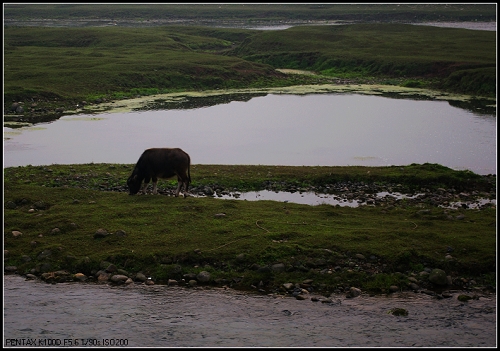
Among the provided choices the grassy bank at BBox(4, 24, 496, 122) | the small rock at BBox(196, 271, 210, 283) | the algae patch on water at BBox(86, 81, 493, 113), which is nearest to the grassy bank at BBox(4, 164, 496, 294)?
the small rock at BBox(196, 271, 210, 283)

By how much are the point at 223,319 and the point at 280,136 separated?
25397 mm

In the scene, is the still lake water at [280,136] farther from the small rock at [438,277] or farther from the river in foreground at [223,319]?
the river in foreground at [223,319]

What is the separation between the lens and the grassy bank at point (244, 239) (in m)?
15.7

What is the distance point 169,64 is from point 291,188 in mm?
42376

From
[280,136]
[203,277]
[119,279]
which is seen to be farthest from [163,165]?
[280,136]

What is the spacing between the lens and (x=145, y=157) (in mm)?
21141

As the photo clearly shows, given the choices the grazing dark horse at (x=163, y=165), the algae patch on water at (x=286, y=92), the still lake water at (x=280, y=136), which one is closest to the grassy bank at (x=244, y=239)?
the grazing dark horse at (x=163, y=165)

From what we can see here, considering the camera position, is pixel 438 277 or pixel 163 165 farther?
pixel 163 165

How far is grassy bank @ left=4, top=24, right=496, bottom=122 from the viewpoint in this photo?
5275 cm

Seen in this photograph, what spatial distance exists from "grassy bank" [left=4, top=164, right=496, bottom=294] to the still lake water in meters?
10.0

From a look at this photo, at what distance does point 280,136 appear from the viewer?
3812cm

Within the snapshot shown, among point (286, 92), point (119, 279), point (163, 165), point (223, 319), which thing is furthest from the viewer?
point (286, 92)

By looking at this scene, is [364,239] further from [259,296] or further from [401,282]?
[259,296]

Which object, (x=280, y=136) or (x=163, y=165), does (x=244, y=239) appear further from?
(x=280, y=136)
